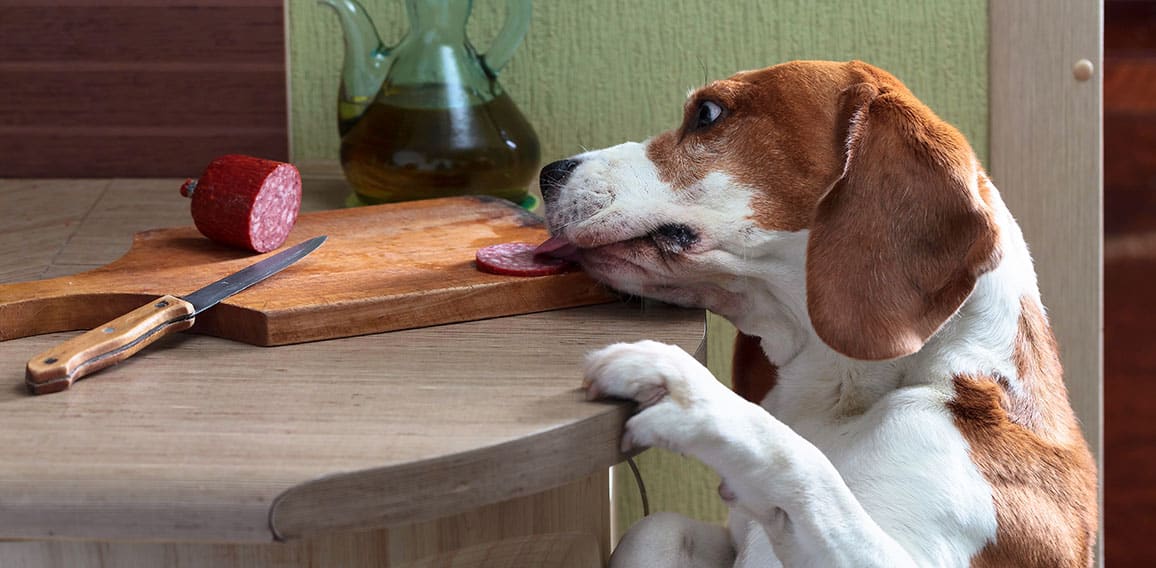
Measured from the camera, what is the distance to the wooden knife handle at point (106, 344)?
874 mm

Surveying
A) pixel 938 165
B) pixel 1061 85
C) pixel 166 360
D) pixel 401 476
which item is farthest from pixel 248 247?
pixel 1061 85

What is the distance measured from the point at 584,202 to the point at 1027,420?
0.41 metres

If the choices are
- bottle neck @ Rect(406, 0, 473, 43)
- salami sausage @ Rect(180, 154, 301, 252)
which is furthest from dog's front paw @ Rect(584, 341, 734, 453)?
bottle neck @ Rect(406, 0, 473, 43)

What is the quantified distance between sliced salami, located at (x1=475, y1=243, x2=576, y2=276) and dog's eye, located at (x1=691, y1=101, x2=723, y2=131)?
174 millimetres

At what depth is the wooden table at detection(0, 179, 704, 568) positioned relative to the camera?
2.42 feet

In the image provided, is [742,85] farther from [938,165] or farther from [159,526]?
[159,526]

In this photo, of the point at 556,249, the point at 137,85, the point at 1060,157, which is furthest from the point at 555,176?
the point at 137,85

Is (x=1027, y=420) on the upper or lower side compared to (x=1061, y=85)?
lower

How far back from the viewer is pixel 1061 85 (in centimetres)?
166

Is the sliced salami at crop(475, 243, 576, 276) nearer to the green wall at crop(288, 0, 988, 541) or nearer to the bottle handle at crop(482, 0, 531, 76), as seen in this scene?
the bottle handle at crop(482, 0, 531, 76)

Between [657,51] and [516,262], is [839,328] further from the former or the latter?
[657,51]

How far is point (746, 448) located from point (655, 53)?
1023 mm

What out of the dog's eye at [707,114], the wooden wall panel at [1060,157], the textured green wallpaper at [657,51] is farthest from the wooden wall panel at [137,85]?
the wooden wall panel at [1060,157]

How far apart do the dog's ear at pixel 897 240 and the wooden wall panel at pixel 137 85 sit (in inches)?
44.5
